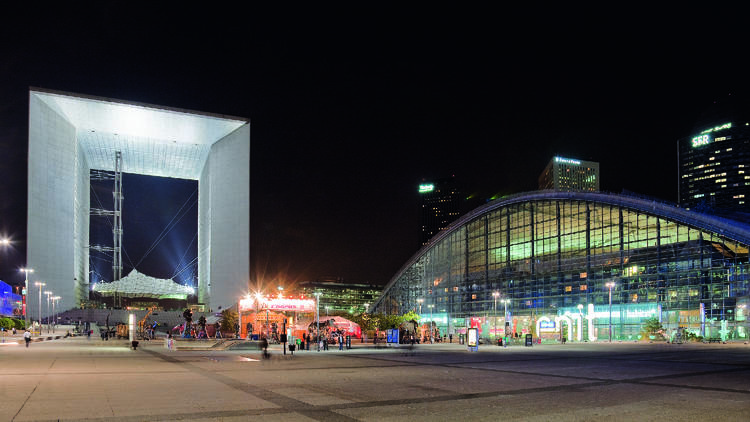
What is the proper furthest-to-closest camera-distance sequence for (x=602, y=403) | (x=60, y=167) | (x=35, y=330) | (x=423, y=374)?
(x=60, y=167)
(x=35, y=330)
(x=423, y=374)
(x=602, y=403)

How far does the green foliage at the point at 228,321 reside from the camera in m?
64.8

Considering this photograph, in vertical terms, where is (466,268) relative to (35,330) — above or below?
above

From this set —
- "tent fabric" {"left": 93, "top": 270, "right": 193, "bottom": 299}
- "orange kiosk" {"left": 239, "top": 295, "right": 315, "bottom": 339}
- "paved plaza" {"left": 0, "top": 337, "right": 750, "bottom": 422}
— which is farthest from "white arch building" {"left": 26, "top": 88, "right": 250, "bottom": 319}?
"paved plaza" {"left": 0, "top": 337, "right": 750, "bottom": 422}

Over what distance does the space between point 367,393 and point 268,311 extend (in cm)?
4000

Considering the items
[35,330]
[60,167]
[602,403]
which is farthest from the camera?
[60,167]

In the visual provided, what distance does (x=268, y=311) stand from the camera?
54.4 m

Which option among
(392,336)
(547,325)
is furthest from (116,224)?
(547,325)

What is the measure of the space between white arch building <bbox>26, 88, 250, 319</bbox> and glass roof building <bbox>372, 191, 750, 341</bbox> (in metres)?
32.4

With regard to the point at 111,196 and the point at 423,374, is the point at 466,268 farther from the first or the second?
the point at 423,374

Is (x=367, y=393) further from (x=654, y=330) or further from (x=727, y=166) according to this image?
(x=727, y=166)

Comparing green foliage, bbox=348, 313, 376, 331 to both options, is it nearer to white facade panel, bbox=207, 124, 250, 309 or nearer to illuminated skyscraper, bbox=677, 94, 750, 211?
white facade panel, bbox=207, 124, 250, 309

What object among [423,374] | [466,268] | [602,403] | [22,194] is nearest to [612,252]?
[466,268]

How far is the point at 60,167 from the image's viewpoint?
3019 inches

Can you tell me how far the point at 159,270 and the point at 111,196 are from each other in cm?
1396
